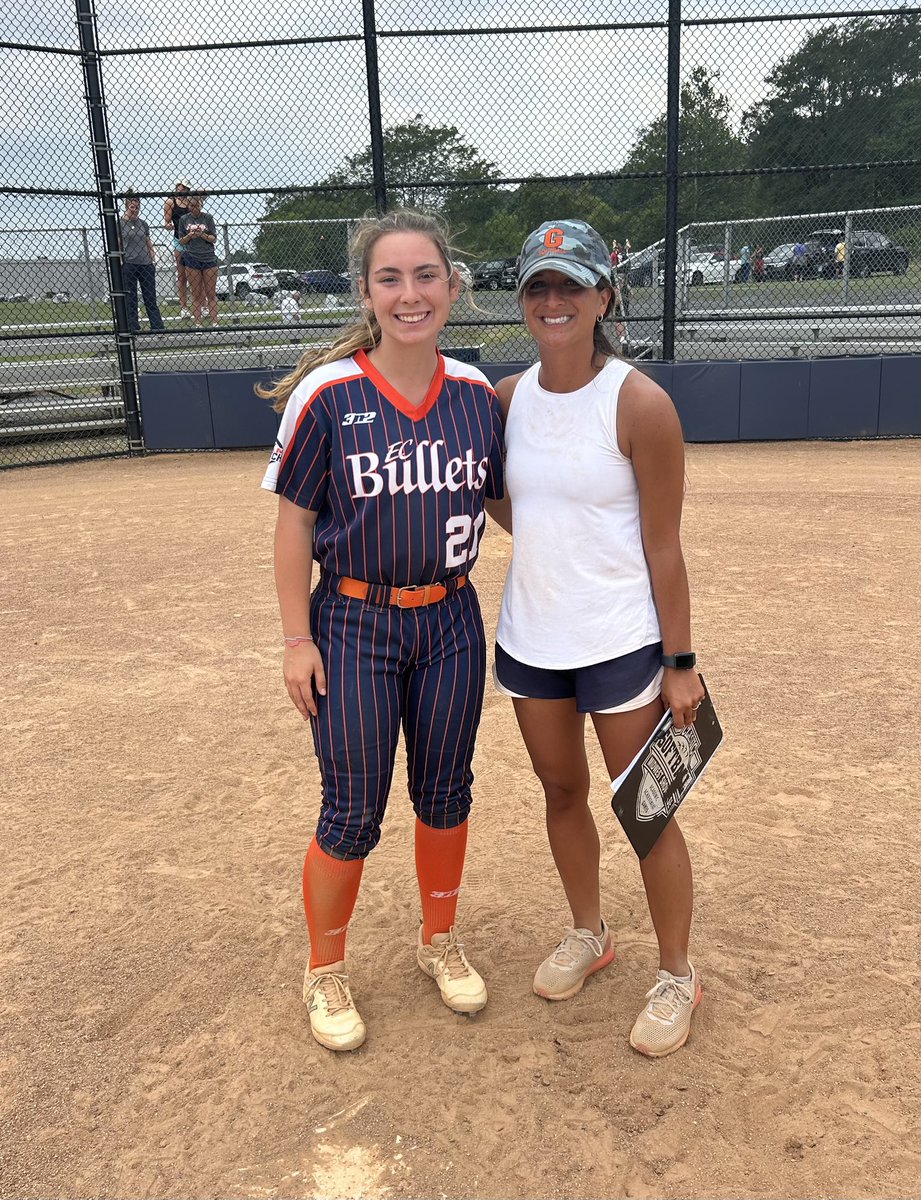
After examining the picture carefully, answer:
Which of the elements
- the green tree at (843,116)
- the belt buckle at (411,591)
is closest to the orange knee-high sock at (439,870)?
the belt buckle at (411,591)

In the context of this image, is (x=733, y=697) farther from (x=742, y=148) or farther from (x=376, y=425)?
(x=742, y=148)

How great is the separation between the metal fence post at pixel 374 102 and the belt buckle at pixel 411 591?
7.57 meters

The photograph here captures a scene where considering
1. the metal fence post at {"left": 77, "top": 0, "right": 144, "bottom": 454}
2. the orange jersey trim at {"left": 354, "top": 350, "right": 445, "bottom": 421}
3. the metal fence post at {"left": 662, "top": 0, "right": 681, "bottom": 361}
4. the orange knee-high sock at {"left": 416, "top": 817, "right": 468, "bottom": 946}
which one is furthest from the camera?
the metal fence post at {"left": 77, "top": 0, "right": 144, "bottom": 454}

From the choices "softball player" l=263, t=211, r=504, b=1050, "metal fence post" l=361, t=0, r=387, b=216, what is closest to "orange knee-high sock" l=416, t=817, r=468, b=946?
"softball player" l=263, t=211, r=504, b=1050

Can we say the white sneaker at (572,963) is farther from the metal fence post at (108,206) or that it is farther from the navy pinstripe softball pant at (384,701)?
the metal fence post at (108,206)

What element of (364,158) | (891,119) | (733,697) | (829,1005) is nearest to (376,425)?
(829,1005)

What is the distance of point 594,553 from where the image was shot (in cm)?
216

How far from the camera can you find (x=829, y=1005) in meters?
2.47

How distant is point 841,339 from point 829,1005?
28.6 feet

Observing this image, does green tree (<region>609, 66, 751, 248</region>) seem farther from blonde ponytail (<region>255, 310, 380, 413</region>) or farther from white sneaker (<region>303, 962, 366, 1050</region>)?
white sneaker (<region>303, 962, 366, 1050</region>)

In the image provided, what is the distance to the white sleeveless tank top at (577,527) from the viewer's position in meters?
2.11

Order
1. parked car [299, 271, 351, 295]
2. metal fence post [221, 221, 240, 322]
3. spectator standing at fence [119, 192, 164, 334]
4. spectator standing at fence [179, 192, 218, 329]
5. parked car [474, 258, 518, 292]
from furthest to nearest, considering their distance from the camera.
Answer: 1. parked car [299, 271, 351, 295]
2. metal fence post [221, 221, 240, 322]
3. spectator standing at fence [179, 192, 218, 329]
4. spectator standing at fence [119, 192, 164, 334]
5. parked car [474, 258, 518, 292]

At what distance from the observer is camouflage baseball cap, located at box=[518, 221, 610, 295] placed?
2053 mm

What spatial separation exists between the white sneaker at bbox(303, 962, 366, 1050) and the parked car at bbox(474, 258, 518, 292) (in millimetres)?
7973
